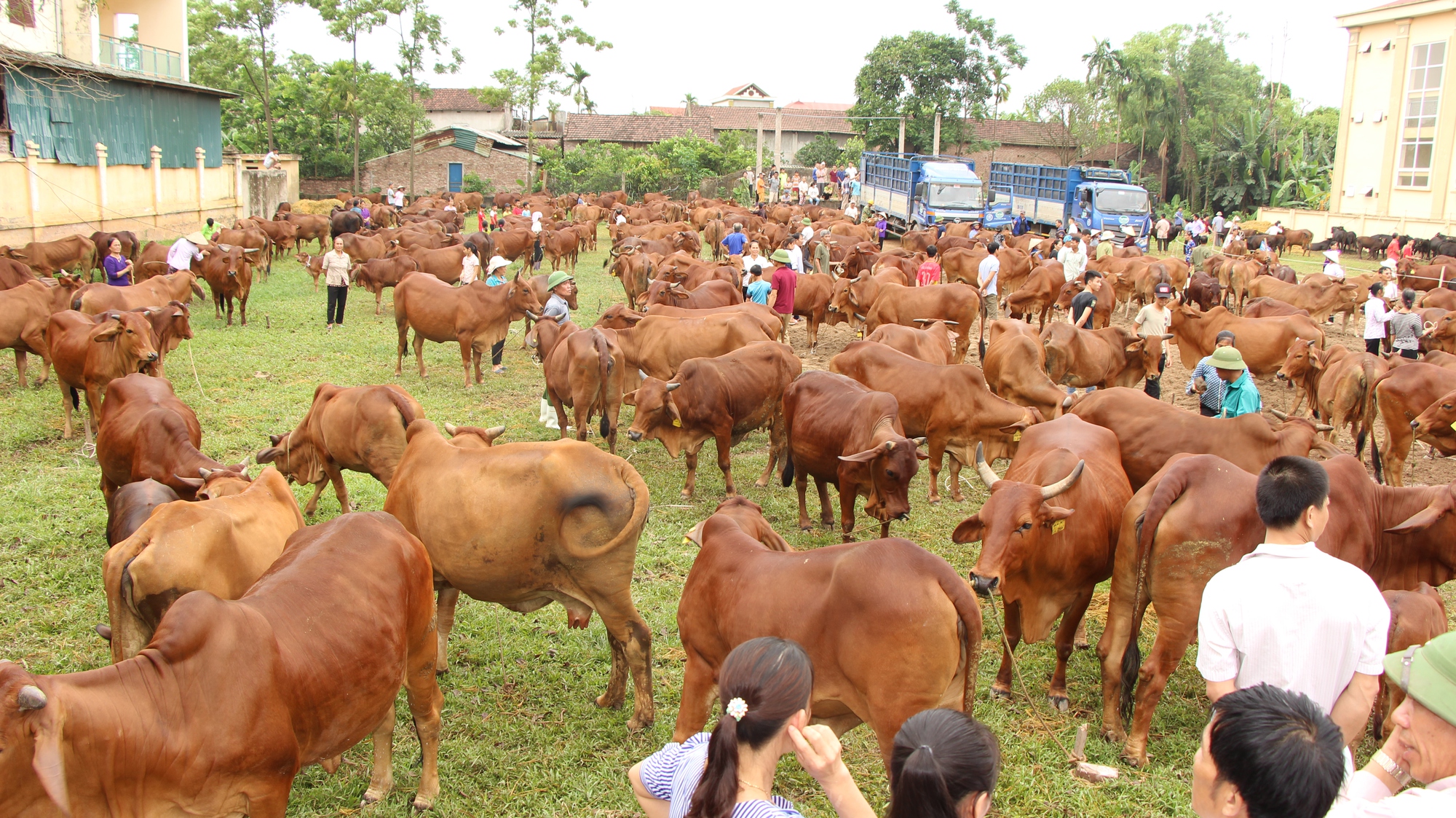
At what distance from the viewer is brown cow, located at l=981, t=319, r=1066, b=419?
11.3m

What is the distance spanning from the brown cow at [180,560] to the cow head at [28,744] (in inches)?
63.6

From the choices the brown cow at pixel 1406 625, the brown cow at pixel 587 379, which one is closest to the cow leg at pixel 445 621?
the brown cow at pixel 587 379

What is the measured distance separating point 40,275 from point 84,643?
15696 mm

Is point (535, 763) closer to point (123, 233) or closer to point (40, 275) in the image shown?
point (40, 275)

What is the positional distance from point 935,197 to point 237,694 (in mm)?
33254

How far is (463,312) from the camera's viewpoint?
13.9m

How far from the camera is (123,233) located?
20656 mm

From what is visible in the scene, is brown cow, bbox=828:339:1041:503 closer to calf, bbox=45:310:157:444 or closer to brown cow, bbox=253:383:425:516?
brown cow, bbox=253:383:425:516

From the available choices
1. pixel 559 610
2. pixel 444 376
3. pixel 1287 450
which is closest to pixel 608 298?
pixel 444 376

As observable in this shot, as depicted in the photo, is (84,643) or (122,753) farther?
(84,643)

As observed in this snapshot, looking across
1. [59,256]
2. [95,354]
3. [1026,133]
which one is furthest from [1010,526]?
[1026,133]

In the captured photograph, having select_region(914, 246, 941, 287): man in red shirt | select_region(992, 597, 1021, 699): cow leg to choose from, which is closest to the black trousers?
select_region(914, 246, 941, 287): man in red shirt

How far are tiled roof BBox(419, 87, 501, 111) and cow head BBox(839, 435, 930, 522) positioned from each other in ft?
219

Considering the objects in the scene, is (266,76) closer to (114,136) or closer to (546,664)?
(114,136)
